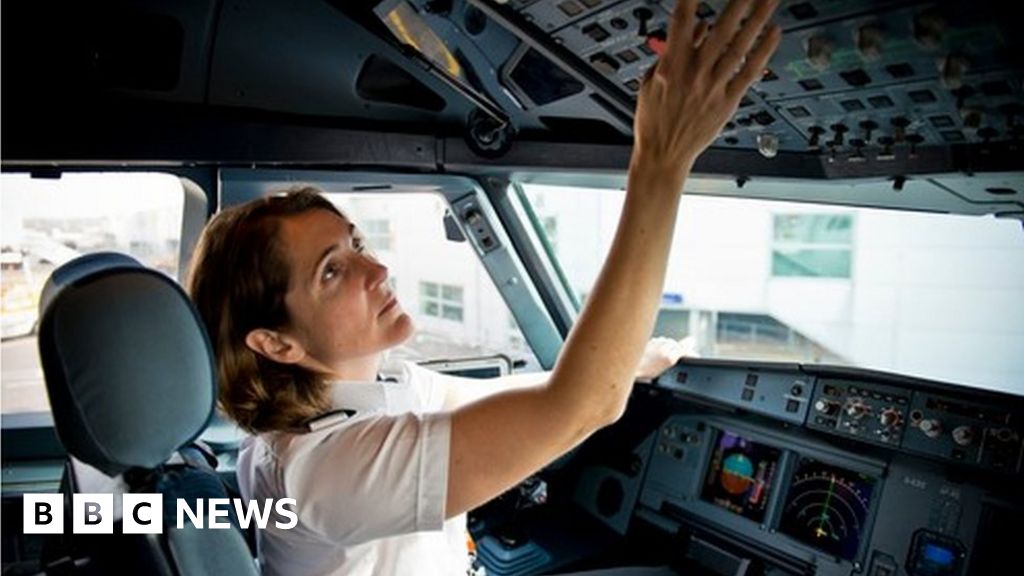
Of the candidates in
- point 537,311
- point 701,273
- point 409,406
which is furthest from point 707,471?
point 409,406

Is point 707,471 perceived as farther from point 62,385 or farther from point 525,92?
point 62,385

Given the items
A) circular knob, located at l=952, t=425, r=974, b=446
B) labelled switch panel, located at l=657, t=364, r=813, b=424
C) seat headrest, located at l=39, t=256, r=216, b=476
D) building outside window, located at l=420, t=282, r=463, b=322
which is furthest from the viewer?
building outside window, located at l=420, t=282, r=463, b=322

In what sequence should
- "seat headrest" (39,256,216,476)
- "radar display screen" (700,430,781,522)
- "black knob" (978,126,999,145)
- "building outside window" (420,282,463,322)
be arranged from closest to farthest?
"seat headrest" (39,256,216,476) < "black knob" (978,126,999,145) < "radar display screen" (700,430,781,522) < "building outside window" (420,282,463,322)

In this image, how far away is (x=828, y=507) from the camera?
8.04 feet

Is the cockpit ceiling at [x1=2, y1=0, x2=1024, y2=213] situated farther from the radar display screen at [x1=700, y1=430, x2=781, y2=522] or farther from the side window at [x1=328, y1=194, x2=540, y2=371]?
the radar display screen at [x1=700, y1=430, x2=781, y2=522]

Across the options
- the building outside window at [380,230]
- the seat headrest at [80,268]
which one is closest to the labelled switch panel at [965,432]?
the building outside window at [380,230]

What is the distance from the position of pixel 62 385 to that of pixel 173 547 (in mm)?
310

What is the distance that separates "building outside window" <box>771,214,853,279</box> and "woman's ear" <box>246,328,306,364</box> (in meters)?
1.74

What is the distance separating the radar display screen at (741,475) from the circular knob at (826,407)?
0.29 m

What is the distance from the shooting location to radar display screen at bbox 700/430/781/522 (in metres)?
2.64

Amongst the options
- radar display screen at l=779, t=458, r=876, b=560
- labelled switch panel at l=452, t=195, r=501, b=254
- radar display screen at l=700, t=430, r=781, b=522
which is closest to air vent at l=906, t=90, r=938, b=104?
radar display screen at l=779, t=458, r=876, b=560

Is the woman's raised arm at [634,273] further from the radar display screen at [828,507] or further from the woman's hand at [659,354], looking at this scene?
the radar display screen at [828,507]

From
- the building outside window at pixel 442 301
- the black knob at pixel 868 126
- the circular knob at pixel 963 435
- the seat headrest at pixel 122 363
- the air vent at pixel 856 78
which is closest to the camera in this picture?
the seat headrest at pixel 122 363

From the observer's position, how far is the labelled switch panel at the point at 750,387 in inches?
97.5
